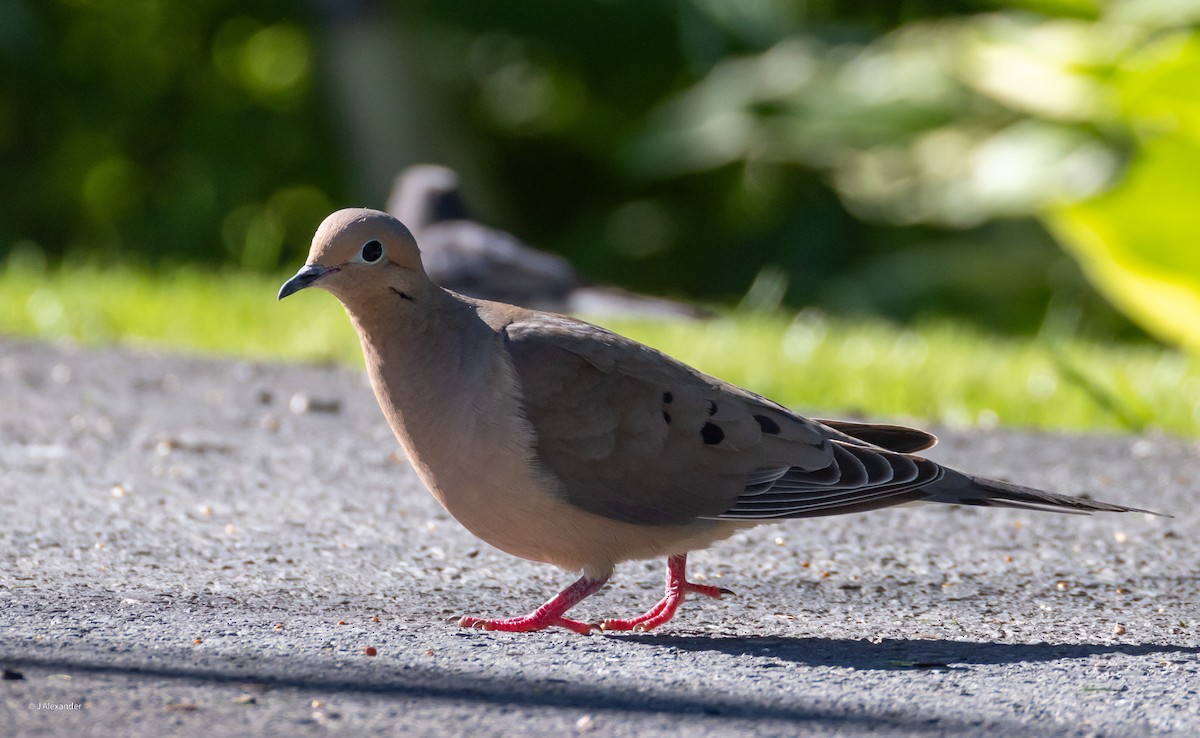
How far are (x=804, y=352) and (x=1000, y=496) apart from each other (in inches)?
120

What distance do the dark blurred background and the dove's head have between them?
556 cm

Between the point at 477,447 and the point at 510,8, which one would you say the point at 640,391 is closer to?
the point at 477,447

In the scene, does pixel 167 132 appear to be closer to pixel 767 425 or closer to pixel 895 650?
pixel 767 425

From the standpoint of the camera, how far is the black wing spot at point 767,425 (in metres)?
3.14

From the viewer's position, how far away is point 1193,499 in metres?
4.17

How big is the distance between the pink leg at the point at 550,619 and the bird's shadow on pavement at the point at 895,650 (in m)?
0.12

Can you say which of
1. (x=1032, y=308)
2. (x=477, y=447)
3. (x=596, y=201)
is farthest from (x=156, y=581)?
(x=596, y=201)

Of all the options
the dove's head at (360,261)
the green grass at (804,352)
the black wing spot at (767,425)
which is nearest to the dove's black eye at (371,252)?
the dove's head at (360,261)

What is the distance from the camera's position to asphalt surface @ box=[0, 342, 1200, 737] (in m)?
2.38

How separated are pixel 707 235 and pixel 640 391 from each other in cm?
792

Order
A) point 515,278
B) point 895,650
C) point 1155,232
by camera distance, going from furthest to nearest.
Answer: point 1155,232, point 515,278, point 895,650

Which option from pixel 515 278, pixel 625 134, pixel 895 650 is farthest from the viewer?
pixel 625 134

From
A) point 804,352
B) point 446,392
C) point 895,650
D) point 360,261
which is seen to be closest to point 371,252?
point 360,261

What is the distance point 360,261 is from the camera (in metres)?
2.94
